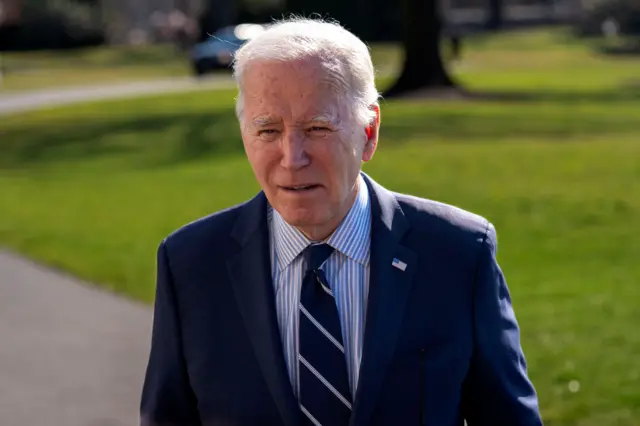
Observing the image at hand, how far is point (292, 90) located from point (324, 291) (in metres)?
0.44

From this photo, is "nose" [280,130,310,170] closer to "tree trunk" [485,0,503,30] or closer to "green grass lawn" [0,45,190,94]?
"green grass lawn" [0,45,190,94]

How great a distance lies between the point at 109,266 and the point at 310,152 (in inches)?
308

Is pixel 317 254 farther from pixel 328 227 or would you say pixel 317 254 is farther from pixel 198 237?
pixel 198 237

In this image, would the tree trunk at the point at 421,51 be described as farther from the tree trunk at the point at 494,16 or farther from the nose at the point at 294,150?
the tree trunk at the point at 494,16

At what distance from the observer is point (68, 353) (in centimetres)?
756

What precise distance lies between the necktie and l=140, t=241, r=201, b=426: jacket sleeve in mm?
287

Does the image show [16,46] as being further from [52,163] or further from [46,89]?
[52,163]

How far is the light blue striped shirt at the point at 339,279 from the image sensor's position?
8.91 feet

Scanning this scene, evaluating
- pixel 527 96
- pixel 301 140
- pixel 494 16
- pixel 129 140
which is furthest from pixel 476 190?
pixel 494 16

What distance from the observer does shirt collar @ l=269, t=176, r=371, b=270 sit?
9.02 feet

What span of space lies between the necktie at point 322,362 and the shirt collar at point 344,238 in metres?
0.08

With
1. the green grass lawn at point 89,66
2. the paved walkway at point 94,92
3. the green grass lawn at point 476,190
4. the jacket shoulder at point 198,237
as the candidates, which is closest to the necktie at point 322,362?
the jacket shoulder at point 198,237

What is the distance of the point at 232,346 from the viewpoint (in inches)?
107

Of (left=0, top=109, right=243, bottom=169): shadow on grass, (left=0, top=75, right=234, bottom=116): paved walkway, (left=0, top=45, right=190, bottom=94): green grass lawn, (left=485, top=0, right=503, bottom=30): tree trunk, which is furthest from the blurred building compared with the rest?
(left=0, top=109, right=243, bottom=169): shadow on grass
